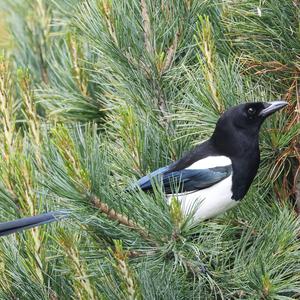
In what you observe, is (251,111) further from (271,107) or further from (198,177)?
(198,177)

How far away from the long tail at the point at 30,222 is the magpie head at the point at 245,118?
17.1 inches

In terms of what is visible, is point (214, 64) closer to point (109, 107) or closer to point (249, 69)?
point (249, 69)

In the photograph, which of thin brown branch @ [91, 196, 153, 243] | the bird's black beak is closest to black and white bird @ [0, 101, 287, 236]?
the bird's black beak

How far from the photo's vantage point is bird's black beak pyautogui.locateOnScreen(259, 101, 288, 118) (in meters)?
2.18

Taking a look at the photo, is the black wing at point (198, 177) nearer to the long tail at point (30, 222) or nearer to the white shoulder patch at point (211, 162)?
the white shoulder patch at point (211, 162)

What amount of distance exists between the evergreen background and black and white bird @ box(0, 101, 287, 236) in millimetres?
30

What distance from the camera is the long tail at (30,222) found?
6.72 feet

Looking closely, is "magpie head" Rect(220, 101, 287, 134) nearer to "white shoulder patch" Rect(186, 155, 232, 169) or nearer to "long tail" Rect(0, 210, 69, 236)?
"white shoulder patch" Rect(186, 155, 232, 169)

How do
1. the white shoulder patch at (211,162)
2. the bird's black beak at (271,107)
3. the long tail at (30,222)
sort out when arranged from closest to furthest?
the long tail at (30,222) → the bird's black beak at (271,107) → the white shoulder patch at (211,162)

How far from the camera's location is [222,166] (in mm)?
2365

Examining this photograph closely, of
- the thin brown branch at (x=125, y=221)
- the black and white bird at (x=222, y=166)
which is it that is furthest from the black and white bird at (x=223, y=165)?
the thin brown branch at (x=125, y=221)

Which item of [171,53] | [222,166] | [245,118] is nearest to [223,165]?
[222,166]

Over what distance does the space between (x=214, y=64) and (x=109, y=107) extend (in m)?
0.47

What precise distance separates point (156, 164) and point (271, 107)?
0.29 metres
